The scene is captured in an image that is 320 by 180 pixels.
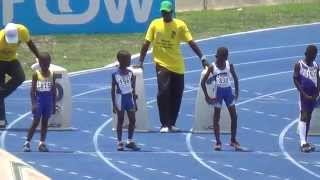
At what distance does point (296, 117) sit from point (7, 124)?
14.3 ft

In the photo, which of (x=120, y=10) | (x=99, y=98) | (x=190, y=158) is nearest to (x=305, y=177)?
(x=190, y=158)

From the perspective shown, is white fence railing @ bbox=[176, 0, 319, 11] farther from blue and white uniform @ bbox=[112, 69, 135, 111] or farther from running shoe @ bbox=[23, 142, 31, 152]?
running shoe @ bbox=[23, 142, 31, 152]

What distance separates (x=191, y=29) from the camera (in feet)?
88.8

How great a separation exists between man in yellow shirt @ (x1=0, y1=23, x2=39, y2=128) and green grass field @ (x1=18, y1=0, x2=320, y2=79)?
5949 mm

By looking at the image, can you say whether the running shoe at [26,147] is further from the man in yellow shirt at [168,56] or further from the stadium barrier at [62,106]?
the man in yellow shirt at [168,56]

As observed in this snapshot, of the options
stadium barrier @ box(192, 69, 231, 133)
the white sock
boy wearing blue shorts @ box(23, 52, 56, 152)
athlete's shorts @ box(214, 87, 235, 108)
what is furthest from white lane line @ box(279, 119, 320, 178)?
boy wearing blue shorts @ box(23, 52, 56, 152)

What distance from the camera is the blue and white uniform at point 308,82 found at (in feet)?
42.4

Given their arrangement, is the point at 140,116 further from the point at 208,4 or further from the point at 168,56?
the point at 208,4

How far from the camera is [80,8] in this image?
80.2 feet

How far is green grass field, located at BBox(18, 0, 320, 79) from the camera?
22625 mm

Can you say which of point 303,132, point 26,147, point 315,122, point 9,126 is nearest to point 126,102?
point 26,147

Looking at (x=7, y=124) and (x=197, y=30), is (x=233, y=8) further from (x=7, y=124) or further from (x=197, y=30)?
(x=7, y=124)

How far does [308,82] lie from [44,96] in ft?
10.8

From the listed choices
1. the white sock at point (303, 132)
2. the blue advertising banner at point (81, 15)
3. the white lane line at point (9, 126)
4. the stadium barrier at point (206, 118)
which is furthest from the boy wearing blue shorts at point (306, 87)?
the blue advertising banner at point (81, 15)
